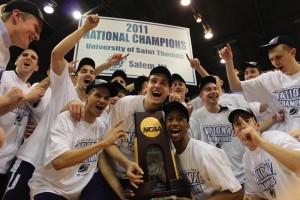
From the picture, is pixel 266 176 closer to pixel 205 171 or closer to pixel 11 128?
pixel 205 171

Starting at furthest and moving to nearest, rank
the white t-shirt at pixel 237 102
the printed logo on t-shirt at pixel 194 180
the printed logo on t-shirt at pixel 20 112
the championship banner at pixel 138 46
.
Answer: the championship banner at pixel 138 46
the white t-shirt at pixel 237 102
the printed logo on t-shirt at pixel 20 112
the printed logo on t-shirt at pixel 194 180

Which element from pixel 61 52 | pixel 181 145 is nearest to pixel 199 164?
pixel 181 145

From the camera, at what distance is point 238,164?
293cm

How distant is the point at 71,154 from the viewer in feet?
6.46

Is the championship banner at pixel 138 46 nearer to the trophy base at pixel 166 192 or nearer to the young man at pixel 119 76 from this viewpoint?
the young man at pixel 119 76

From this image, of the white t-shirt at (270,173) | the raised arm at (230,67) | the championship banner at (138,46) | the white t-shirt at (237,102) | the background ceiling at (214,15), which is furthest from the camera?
the background ceiling at (214,15)

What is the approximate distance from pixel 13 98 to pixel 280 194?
7.21 feet

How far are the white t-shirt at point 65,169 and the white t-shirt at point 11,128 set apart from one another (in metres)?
0.42

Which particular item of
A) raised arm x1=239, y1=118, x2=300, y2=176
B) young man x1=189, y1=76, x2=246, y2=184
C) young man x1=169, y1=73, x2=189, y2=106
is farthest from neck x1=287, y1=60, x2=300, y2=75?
young man x1=169, y1=73, x2=189, y2=106

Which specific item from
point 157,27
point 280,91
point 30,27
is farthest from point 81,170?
point 157,27

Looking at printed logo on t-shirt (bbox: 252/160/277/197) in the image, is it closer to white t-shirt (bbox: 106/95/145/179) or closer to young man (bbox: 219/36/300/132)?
young man (bbox: 219/36/300/132)

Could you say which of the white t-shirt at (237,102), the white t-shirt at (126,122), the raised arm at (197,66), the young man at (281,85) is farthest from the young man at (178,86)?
the white t-shirt at (126,122)

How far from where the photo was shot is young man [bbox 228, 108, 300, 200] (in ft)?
6.42

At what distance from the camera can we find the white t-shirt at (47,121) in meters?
2.29
